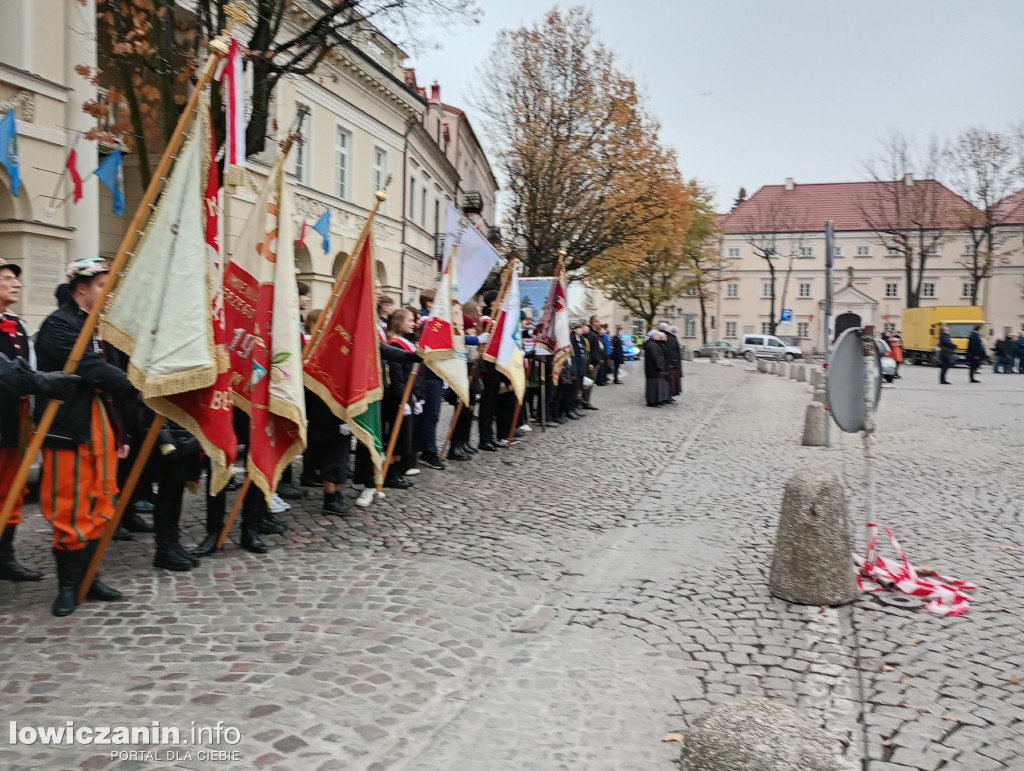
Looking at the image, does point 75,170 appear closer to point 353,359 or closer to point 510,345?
point 510,345

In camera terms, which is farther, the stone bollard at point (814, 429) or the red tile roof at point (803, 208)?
the red tile roof at point (803, 208)

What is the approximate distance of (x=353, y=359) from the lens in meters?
6.80

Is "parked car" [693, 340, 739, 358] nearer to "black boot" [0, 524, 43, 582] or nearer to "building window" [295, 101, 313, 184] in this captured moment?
"building window" [295, 101, 313, 184]

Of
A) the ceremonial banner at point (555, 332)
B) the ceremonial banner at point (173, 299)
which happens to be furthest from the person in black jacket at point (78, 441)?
the ceremonial banner at point (555, 332)

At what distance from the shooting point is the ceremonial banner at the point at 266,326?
573 cm

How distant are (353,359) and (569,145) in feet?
70.4

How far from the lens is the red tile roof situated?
74.7 meters

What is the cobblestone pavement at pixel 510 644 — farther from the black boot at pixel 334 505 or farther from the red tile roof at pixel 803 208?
the red tile roof at pixel 803 208

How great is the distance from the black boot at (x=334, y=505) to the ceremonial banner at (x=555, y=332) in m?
6.41

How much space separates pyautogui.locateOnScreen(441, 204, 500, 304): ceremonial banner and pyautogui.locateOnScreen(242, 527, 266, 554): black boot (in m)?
4.02

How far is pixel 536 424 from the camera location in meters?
14.1

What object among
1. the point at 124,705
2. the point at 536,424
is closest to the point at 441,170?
the point at 536,424

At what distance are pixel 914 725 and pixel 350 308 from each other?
5.12 meters

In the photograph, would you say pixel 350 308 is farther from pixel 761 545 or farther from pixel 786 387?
pixel 786 387
